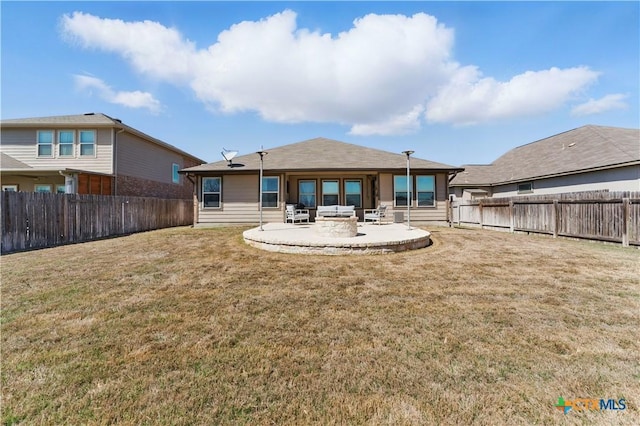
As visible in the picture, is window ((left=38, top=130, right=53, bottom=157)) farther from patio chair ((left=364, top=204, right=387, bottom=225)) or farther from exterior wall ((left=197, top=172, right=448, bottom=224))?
patio chair ((left=364, top=204, right=387, bottom=225))

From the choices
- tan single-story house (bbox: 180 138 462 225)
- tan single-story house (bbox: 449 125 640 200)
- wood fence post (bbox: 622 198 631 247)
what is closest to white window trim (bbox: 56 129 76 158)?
tan single-story house (bbox: 180 138 462 225)

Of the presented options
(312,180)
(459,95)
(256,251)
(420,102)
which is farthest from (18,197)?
(459,95)

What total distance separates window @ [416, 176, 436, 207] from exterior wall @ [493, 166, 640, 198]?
8174mm

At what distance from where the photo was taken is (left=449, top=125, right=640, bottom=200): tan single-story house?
13087 millimetres

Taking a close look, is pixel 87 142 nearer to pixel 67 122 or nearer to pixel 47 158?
pixel 67 122

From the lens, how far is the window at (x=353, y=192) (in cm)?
1516

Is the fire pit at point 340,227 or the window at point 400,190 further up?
the window at point 400,190

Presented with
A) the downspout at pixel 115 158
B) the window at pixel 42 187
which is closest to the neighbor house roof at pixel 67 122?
the downspout at pixel 115 158

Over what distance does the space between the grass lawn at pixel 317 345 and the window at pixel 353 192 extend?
9411 millimetres

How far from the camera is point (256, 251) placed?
26.5 feet

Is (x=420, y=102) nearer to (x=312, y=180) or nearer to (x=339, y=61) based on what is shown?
(x=339, y=61)

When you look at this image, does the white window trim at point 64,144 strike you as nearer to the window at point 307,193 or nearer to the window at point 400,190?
the window at point 307,193

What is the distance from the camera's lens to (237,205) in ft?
46.6

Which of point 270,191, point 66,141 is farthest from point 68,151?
point 270,191
